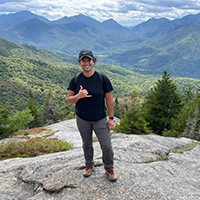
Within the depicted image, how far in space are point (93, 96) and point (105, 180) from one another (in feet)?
10.6

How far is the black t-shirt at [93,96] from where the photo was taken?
5.53 m

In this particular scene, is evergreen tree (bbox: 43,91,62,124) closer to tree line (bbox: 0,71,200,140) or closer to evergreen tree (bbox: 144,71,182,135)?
tree line (bbox: 0,71,200,140)

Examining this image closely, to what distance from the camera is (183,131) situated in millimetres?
23047

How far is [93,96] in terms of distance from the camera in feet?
18.1

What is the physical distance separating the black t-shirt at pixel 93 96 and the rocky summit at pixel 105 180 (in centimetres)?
256

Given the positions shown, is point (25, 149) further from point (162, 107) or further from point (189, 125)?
point (162, 107)

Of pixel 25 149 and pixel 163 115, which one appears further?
pixel 163 115

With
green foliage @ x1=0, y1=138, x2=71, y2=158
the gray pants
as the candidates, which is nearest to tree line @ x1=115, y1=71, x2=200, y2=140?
green foliage @ x1=0, y1=138, x2=71, y2=158

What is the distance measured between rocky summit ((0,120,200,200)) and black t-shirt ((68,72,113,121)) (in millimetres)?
2557

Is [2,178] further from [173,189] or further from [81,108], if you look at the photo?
[173,189]

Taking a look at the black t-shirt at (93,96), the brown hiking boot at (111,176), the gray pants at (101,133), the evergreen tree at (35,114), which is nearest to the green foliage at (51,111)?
the evergreen tree at (35,114)

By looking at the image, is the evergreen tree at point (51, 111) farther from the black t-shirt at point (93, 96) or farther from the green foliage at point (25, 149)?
the black t-shirt at point (93, 96)

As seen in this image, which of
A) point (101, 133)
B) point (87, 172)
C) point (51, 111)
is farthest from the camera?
point (51, 111)

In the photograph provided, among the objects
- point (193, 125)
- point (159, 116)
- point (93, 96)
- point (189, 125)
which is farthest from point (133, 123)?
point (93, 96)
